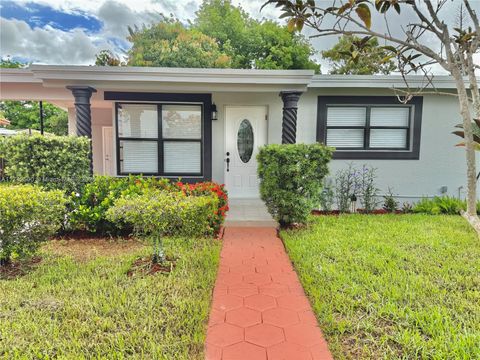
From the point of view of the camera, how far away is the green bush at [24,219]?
3.35 m

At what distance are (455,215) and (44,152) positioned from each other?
792 cm

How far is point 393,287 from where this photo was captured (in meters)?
3.00

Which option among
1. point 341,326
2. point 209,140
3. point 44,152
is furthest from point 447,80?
point 44,152

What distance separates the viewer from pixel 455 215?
6.33 metres

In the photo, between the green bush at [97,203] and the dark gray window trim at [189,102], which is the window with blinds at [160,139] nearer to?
the dark gray window trim at [189,102]

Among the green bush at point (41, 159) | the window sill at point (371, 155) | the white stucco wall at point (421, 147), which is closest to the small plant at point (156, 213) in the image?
the green bush at point (41, 159)

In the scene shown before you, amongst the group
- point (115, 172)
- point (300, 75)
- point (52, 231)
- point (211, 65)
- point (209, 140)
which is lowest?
point (52, 231)

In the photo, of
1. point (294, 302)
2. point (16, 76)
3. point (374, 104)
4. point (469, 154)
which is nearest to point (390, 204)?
point (374, 104)

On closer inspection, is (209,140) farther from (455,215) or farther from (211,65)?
(211,65)

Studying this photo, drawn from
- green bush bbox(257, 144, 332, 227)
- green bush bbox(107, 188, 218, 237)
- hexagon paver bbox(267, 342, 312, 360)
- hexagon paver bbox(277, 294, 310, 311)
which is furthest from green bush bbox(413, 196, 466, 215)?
hexagon paver bbox(267, 342, 312, 360)

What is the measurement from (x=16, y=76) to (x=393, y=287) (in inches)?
314

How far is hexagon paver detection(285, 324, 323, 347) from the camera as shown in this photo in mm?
2296

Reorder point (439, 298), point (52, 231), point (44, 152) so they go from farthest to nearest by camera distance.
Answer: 1. point (44, 152)
2. point (52, 231)
3. point (439, 298)

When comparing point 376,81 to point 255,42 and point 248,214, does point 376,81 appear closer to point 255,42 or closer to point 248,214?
point 248,214
